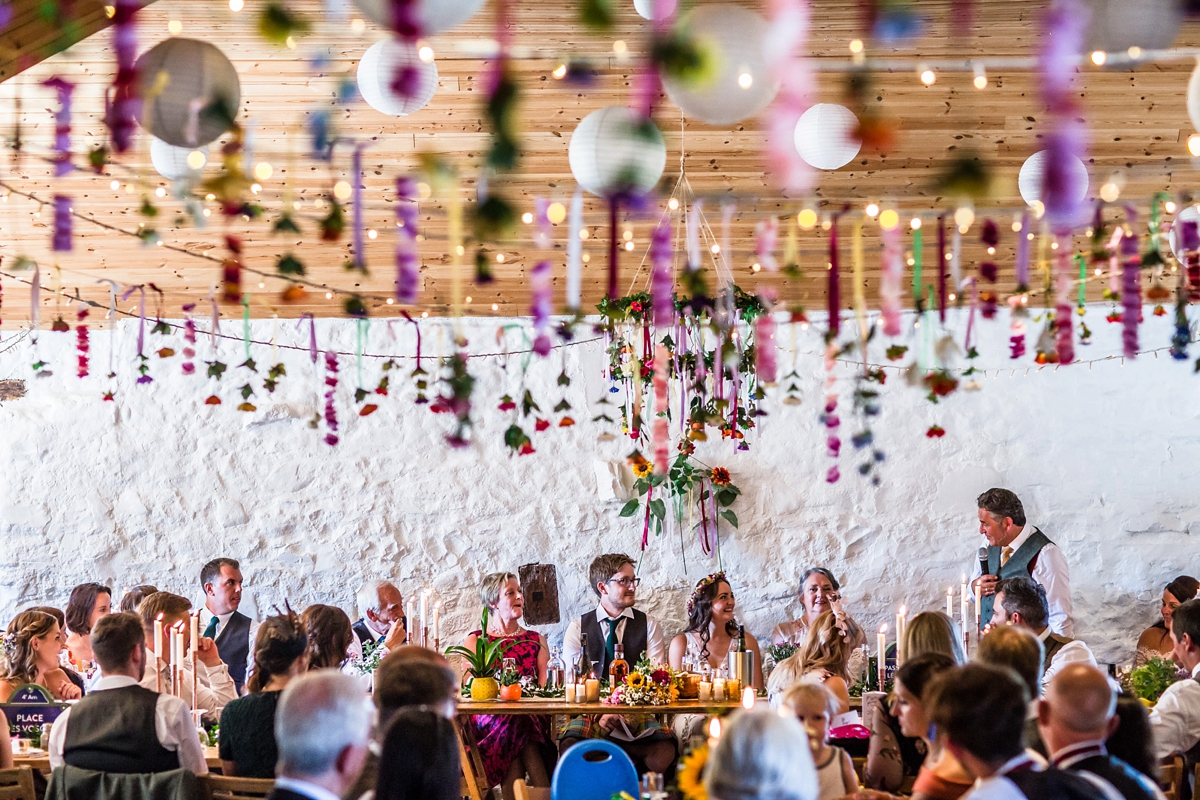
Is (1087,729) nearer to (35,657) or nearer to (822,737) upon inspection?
(822,737)

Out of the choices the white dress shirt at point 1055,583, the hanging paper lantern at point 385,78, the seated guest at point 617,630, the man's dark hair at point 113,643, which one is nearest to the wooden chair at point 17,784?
the man's dark hair at point 113,643

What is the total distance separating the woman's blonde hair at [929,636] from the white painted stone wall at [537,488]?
139 inches

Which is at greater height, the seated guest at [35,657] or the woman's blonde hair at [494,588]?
the woman's blonde hair at [494,588]

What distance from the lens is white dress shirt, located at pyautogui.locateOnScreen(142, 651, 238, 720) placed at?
5266 mm

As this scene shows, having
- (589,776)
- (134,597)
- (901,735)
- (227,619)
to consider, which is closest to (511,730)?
(227,619)

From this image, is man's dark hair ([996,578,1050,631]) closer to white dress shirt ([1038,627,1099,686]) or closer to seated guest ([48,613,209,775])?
white dress shirt ([1038,627,1099,686])

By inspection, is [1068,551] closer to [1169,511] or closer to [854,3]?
[1169,511]

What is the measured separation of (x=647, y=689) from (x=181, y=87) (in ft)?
10.8

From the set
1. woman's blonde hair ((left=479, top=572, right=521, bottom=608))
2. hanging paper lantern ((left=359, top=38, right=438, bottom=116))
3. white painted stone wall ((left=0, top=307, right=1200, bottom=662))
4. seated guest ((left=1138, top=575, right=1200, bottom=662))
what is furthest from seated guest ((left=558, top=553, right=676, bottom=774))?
hanging paper lantern ((left=359, top=38, right=438, bottom=116))

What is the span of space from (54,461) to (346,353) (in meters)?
2.02

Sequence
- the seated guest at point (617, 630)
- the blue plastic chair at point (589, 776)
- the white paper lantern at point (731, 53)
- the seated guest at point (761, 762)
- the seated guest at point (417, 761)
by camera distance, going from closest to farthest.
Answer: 1. the seated guest at point (761, 762)
2. the seated guest at point (417, 761)
3. the white paper lantern at point (731, 53)
4. the blue plastic chair at point (589, 776)
5. the seated guest at point (617, 630)

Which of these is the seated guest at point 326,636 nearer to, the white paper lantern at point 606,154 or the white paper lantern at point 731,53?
the white paper lantern at point 606,154

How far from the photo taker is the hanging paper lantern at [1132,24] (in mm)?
3314

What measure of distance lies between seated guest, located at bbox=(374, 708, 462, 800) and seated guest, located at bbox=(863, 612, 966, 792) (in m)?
1.81
